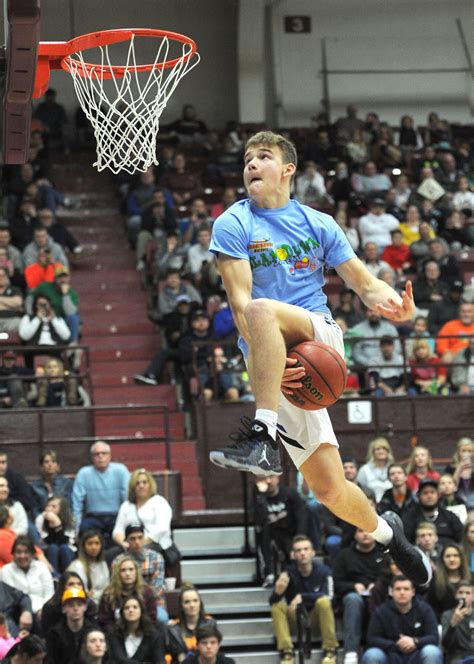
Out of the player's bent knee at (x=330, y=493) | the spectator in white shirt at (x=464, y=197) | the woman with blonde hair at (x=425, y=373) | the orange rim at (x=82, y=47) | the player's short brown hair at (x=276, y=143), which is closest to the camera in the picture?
the player's short brown hair at (x=276, y=143)

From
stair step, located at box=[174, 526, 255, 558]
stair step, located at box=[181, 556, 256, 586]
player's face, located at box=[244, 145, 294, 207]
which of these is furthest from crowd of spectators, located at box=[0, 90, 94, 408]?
player's face, located at box=[244, 145, 294, 207]

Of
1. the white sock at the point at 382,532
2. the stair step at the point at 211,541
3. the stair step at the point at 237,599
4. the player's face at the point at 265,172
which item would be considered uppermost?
the player's face at the point at 265,172

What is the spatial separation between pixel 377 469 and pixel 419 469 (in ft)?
1.41

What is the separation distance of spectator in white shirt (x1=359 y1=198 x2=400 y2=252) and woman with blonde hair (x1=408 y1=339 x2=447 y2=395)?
146 inches

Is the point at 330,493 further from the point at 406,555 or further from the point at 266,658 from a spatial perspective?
the point at 266,658

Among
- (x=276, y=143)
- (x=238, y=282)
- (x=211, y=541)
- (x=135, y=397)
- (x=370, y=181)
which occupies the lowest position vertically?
(x=211, y=541)

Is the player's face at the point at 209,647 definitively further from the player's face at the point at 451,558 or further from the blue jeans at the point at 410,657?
the player's face at the point at 451,558

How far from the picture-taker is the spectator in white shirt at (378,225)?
18.8 meters

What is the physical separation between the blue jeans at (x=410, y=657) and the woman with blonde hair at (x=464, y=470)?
91.2 inches

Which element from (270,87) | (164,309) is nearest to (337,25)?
(270,87)

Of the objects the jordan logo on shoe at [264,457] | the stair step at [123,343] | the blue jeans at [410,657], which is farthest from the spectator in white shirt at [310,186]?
the jordan logo on shoe at [264,457]

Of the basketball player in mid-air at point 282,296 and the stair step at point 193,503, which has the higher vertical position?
the basketball player in mid-air at point 282,296

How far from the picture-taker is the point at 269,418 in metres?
6.24

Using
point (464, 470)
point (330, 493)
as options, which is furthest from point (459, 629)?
point (330, 493)
